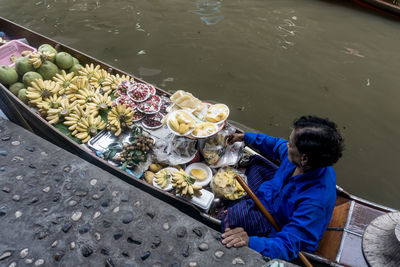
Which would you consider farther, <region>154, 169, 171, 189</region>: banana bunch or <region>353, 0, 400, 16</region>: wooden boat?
<region>353, 0, 400, 16</region>: wooden boat

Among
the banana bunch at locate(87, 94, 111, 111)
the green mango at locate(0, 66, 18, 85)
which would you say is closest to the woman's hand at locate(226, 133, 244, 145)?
the banana bunch at locate(87, 94, 111, 111)

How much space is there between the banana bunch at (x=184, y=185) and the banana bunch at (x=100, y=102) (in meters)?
1.88

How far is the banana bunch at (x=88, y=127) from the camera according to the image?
372 centimetres

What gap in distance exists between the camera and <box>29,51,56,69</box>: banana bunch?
4367 mm

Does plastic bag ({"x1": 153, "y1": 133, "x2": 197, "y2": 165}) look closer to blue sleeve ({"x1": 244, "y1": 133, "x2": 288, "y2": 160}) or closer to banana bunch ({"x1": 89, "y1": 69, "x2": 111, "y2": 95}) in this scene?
blue sleeve ({"x1": 244, "y1": 133, "x2": 288, "y2": 160})

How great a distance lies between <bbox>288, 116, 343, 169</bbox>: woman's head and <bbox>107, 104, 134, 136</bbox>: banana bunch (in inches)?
102

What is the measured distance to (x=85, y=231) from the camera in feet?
5.94

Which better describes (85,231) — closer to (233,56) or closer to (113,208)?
(113,208)

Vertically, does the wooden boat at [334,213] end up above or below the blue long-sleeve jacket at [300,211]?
below

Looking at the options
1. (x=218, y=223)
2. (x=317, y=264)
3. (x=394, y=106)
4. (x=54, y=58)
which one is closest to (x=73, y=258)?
(x=218, y=223)

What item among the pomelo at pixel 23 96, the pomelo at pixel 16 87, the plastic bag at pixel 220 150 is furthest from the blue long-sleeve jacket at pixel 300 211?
the pomelo at pixel 16 87

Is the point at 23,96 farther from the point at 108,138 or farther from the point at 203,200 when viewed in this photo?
the point at 203,200

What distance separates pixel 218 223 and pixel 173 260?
130 cm

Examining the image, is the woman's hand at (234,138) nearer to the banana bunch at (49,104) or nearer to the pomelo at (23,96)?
the banana bunch at (49,104)
